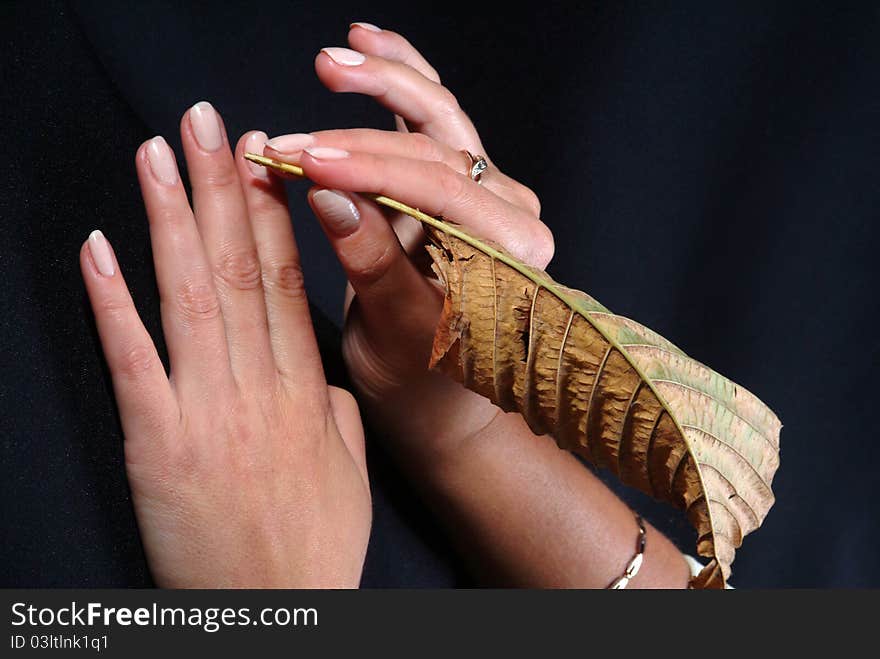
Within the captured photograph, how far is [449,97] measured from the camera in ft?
3.01

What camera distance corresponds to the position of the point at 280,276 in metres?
0.76

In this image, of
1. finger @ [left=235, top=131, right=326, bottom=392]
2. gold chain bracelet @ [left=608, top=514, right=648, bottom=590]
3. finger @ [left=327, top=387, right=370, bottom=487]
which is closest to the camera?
finger @ [left=235, top=131, right=326, bottom=392]

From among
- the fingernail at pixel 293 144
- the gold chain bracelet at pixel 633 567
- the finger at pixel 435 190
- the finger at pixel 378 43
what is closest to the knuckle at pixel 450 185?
the finger at pixel 435 190

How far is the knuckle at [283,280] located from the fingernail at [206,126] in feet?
0.37

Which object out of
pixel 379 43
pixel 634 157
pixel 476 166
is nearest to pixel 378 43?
pixel 379 43

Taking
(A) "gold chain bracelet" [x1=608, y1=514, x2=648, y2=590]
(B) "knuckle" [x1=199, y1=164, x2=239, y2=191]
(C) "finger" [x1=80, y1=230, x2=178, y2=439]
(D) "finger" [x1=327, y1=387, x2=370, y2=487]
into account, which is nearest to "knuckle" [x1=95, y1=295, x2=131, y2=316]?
(C) "finger" [x1=80, y1=230, x2=178, y2=439]

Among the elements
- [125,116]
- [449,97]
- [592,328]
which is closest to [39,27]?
[125,116]

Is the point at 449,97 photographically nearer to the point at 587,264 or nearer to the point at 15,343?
the point at 15,343

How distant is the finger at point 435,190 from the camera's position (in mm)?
640

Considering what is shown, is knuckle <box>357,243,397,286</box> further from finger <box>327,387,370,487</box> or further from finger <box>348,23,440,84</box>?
finger <box>348,23,440,84</box>

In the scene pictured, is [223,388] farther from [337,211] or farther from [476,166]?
[476,166]

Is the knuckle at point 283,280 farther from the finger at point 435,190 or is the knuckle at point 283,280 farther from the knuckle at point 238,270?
the finger at point 435,190

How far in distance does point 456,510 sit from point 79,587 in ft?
1.38

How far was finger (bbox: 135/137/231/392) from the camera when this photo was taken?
69cm
